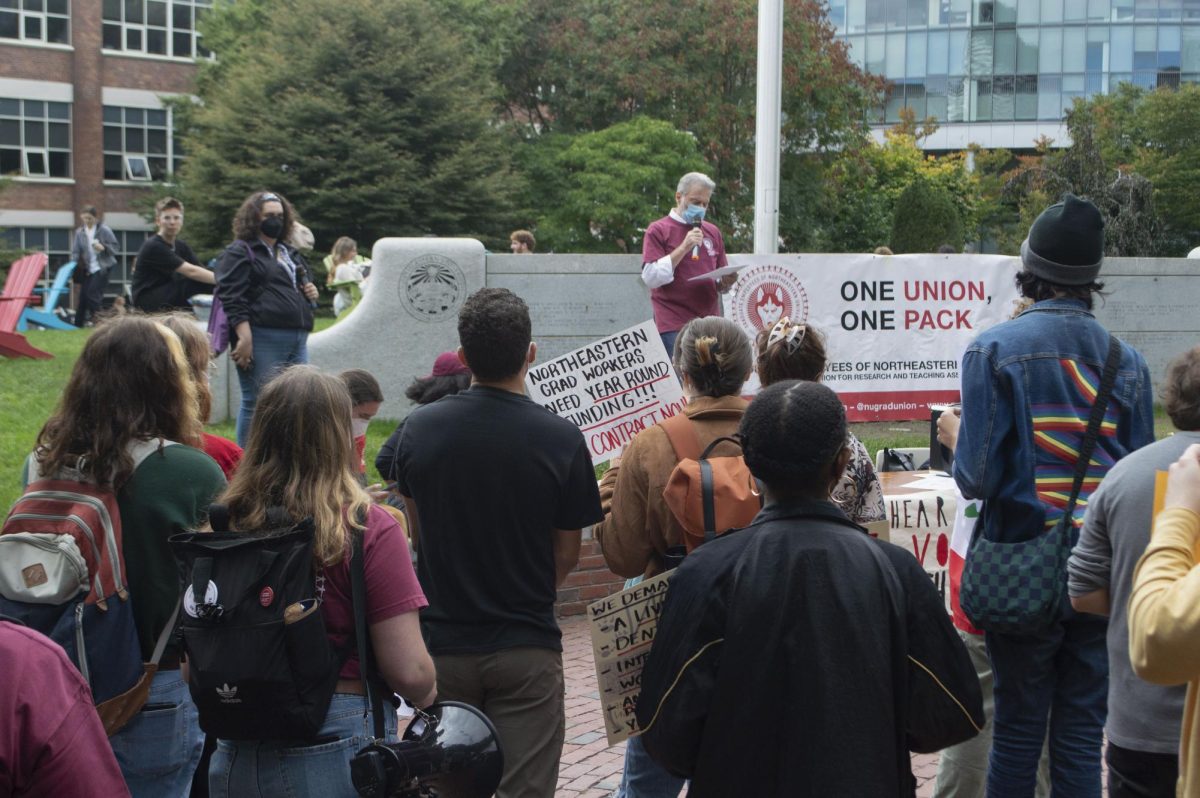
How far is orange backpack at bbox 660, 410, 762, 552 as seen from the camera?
3.63 meters

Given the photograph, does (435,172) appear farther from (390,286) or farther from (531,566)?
(531,566)

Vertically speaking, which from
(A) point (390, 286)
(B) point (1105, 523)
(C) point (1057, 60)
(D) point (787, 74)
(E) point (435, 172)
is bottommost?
(B) point (1105, 523)

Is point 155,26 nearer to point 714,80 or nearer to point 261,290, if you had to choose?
point 714,80

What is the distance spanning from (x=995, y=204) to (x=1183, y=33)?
24.1m

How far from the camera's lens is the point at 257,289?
8.15m

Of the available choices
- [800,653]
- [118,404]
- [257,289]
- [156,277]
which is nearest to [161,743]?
[118,404]

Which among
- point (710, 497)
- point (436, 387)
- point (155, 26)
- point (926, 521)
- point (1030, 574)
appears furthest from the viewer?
point (155, 26)

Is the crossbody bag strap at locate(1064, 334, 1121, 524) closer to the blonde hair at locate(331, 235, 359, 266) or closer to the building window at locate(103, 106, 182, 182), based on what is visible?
the blonde hair at locate(331, 235, 359, 266)

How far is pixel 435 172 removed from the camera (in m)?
31.8

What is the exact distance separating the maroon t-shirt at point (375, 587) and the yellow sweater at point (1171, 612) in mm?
1609

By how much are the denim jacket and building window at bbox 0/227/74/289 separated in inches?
1840

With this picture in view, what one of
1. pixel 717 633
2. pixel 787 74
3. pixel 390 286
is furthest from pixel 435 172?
pixel 717 633

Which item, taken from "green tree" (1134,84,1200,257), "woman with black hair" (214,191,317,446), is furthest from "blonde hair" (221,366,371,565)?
"green tree" (1134,84,1200,257)

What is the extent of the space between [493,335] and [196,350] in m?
1.02
